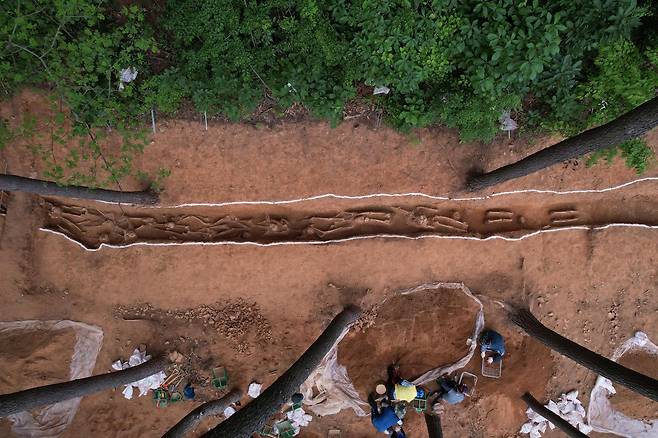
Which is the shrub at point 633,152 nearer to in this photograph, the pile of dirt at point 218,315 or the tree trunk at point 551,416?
the tree trunk at point 551,416

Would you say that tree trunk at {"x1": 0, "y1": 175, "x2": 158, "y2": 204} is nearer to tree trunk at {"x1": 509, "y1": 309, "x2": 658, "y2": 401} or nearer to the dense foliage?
the dense foliage

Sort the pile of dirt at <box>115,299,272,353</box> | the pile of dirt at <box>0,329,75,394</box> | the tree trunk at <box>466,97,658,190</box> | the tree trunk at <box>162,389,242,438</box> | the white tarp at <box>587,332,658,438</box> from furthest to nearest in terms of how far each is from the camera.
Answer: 1. the white tarp at <box>587,332,658,438</box>
2. the pile of dirt at <box>115,299,272,353</box>
3. the pile of dirt at <box>0,329,75,394</box>
4. the tree trunk at <box>162,389,242,438</box>
5. the tree trunk at <box>466,97,658,190</box>

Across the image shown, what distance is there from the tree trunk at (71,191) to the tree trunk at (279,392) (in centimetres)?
357

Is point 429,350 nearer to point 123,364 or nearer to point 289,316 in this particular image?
point 289,316

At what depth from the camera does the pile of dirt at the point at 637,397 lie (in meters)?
8.50

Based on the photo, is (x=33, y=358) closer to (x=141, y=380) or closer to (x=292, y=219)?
(x=141, y=380)

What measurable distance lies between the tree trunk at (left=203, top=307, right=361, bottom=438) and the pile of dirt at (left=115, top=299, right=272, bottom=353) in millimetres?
1442

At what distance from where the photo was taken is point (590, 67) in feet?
19.7

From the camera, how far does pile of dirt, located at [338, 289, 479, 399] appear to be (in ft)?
26.4

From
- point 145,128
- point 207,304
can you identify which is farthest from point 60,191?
point 207,304

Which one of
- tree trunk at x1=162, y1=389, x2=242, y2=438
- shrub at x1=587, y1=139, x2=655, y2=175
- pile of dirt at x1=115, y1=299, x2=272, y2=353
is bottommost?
tree trunk at x1=162, y1=389, x2=242, y2=438

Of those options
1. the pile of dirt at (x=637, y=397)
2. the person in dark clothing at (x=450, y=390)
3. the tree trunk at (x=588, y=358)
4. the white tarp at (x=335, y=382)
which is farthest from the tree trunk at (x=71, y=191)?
the pile of dirt at (x=637, y=397)

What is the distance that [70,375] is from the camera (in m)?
7.77

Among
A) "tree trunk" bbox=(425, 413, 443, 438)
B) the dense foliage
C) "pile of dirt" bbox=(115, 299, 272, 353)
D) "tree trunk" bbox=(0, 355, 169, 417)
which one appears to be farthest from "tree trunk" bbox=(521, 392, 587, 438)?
"tree trunk" bbox=(0, 355, 169, 417)
